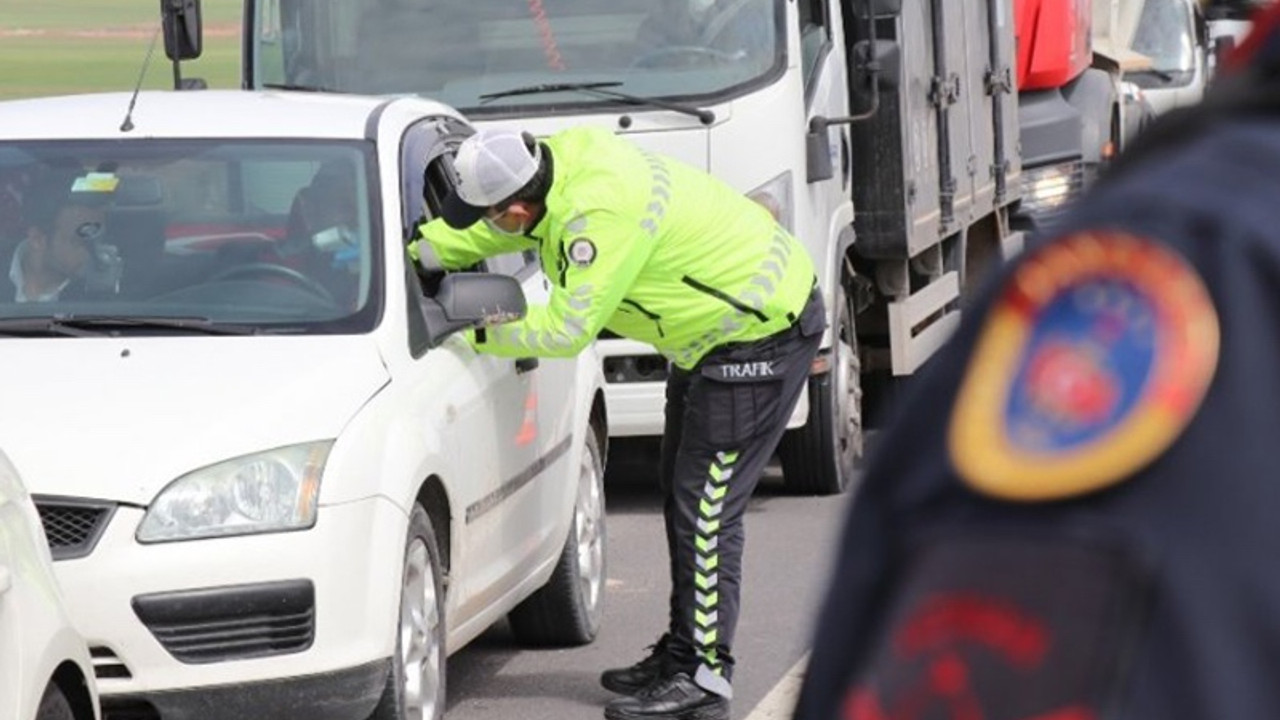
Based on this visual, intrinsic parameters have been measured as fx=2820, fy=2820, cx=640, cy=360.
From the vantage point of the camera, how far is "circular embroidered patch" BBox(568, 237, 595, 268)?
22.7 ft

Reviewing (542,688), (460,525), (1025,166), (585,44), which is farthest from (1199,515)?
(1025,166)

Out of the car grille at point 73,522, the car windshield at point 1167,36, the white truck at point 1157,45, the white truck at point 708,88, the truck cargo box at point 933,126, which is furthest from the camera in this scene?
the car windshield at point 1167,36

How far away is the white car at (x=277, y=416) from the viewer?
603 centimetres

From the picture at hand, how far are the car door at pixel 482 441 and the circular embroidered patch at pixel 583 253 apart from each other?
0.43m

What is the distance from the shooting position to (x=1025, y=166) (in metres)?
18.0

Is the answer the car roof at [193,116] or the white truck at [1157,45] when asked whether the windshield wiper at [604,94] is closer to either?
the car roof at [193,116]

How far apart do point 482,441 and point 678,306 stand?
0.61 metres

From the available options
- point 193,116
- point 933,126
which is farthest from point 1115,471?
point 933,126

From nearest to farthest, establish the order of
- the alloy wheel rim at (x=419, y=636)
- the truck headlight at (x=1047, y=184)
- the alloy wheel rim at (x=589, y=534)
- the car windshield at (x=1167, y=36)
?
1. the alloy wheel rim at (x=419, y=636)
2. the alloy wheel rim at (x=589, y=534)
3. the truck headlight at (x=1047, y=184)
4. the car windshield at (x=1167, y=36)

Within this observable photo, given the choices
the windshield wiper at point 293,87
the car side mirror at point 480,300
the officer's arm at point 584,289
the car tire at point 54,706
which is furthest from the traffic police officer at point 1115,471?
the windshield wiper at point 293,87

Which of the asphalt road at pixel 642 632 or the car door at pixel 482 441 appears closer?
the car door at pixel 482 441

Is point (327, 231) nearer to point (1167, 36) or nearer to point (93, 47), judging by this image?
point (1167, 36)

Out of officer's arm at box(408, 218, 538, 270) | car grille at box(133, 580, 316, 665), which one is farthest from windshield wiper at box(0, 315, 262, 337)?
car grille at box(133, 580, 316, 665)

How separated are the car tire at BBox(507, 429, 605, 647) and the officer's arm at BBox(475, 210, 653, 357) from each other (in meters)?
1.21
